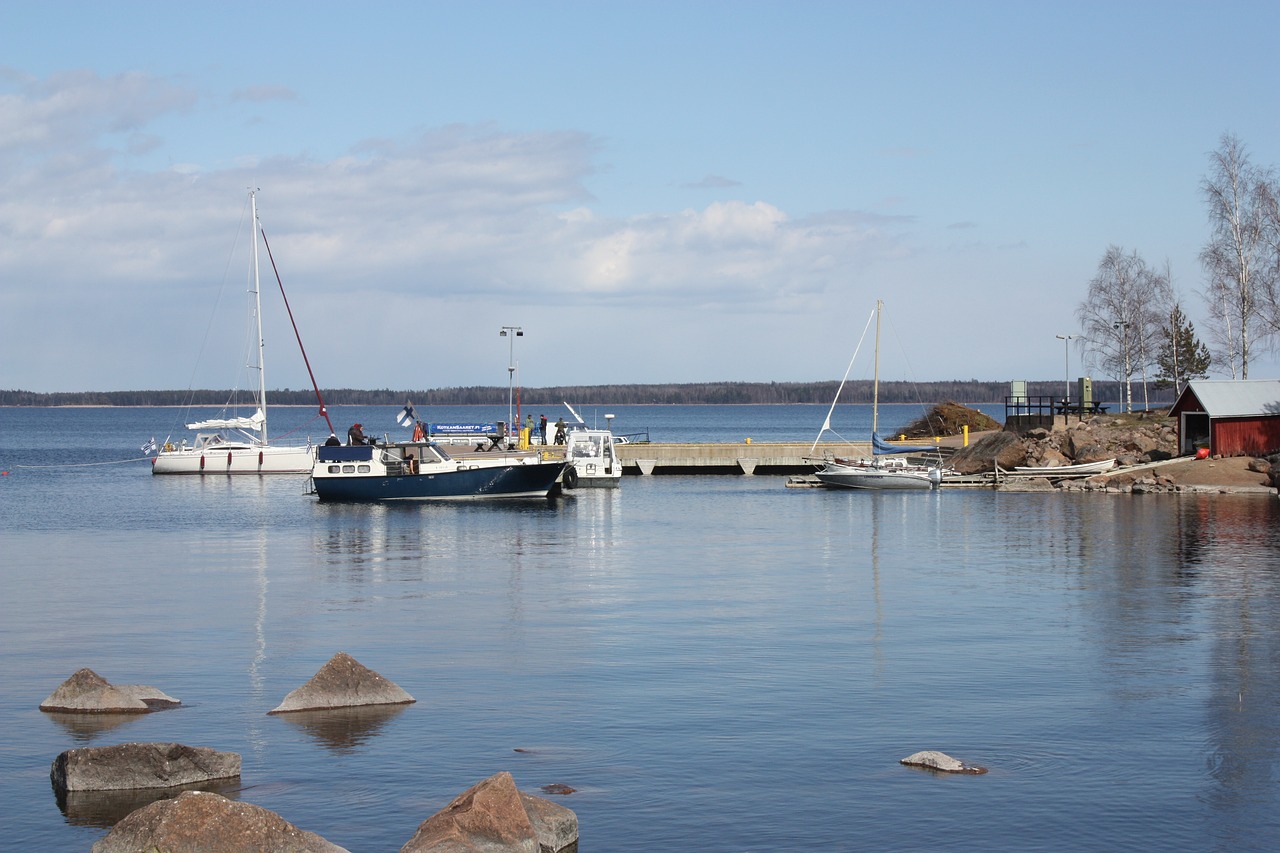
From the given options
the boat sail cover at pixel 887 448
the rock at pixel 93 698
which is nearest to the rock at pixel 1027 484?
the boat sail cover at pixel 887 448

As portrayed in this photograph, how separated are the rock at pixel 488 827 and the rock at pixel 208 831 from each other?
1.03 metres

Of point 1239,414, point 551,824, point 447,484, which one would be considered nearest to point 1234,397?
point 1239,414

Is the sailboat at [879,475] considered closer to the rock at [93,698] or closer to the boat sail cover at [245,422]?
the boat sail cover at [245,422]

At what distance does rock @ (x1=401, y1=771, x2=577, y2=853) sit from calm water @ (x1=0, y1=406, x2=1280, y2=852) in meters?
1.05

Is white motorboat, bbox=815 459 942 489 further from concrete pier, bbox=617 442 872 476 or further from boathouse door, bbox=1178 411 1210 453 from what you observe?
boathouse door, bbox=1178 411 1210 453

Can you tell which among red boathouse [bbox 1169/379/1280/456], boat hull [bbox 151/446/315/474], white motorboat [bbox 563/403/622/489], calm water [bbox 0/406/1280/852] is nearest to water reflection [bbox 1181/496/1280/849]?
calm water [bbox 0/406/1280/852]

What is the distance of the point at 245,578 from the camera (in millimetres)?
36188

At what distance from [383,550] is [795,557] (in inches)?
525

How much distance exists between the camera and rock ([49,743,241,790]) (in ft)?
50.2

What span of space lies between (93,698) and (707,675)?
9.17 metres

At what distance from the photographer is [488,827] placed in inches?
505

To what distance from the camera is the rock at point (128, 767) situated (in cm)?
1531

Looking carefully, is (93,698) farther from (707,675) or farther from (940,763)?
(940,763)

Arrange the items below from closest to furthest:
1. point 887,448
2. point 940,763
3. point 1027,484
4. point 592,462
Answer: point 940,763 < point 1027,484 < point 592,462 < point 887,448
